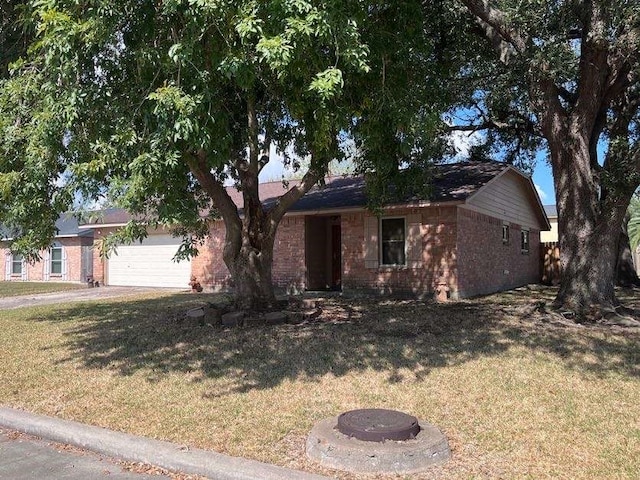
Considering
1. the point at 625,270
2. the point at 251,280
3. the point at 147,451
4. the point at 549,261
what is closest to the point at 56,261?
the point at 251,280

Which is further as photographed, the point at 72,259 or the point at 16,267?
the point at 16,267

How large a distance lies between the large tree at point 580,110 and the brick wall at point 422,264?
3.75 m

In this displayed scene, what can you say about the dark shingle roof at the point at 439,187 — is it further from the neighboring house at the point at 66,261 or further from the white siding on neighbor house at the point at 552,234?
the white siding on neighbor house at the point at 552,234

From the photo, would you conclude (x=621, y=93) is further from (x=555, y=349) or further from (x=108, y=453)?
(x=108, y=453)

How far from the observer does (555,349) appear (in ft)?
26.4

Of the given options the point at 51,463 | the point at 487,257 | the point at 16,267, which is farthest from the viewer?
the point at 16,267

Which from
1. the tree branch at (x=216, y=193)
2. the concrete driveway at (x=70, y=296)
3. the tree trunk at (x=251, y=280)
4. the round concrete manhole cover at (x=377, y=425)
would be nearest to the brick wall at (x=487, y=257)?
the tree trunk at (x=251, y=280)

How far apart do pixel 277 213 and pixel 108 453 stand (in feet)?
23.2

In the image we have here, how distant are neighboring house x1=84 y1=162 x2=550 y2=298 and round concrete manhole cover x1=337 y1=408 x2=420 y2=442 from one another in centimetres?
854

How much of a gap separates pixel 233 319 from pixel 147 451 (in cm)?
571

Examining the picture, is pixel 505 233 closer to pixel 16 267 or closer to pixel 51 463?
pixel 51 463

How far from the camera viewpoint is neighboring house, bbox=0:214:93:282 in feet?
84.4

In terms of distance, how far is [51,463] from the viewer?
4547 millimetres

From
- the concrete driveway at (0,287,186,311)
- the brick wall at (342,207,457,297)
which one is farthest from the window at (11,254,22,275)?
the brick wall at (342,207,457,297)
